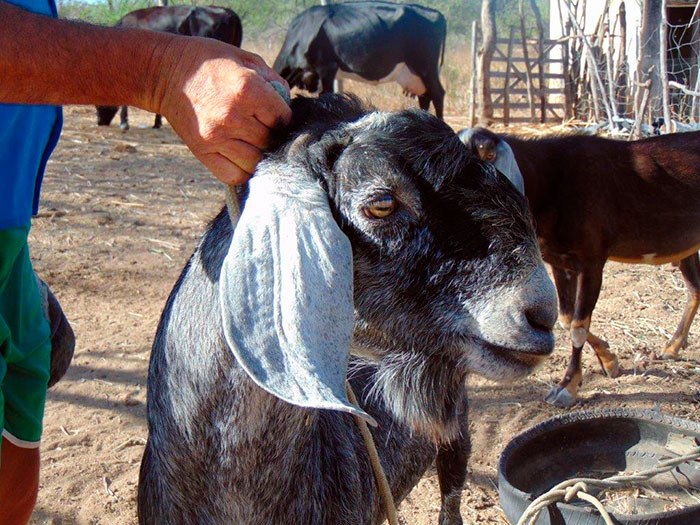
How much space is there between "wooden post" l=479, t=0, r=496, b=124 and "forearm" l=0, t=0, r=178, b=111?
1575cm

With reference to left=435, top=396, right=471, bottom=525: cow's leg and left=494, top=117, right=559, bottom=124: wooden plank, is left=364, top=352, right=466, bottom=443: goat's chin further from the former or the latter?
left=494, top=117, right=559, bottom=124: wooden plank

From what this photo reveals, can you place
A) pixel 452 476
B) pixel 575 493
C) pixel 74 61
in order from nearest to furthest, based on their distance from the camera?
1. pixel 74 61
2. pixel 575 493
3. pixel 452 476

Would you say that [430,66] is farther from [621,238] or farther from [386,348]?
[386,348]

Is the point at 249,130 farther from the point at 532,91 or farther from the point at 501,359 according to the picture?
the point at 532,91

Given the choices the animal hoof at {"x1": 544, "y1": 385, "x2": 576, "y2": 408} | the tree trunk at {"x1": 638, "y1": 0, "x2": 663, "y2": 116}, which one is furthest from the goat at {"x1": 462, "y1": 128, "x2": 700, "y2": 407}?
the tree trunk at {"x1": 638, "y1": 0, "x2": 663, "y2": 116}

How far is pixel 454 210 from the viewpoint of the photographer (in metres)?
1.64

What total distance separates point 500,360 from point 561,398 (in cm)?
330


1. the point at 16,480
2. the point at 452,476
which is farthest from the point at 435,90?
the point at 16,480

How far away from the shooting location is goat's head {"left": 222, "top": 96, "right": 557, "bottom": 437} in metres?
1.60

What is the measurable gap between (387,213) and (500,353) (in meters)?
0.42

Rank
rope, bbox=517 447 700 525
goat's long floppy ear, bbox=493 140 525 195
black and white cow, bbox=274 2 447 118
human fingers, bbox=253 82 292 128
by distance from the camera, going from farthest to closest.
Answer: black and white cow, bbox=274 2 447 118, goat's long floppy ear, bbox=493 140 525 195, rope, bbox=517 447 700 525, human fingers, bbox=253 82 292 128

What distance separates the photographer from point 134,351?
16.9 ft

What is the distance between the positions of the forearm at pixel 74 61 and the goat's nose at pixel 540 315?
978 millimetres

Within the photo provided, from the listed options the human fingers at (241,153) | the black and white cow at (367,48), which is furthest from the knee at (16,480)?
the black and white cow at (367,48)
